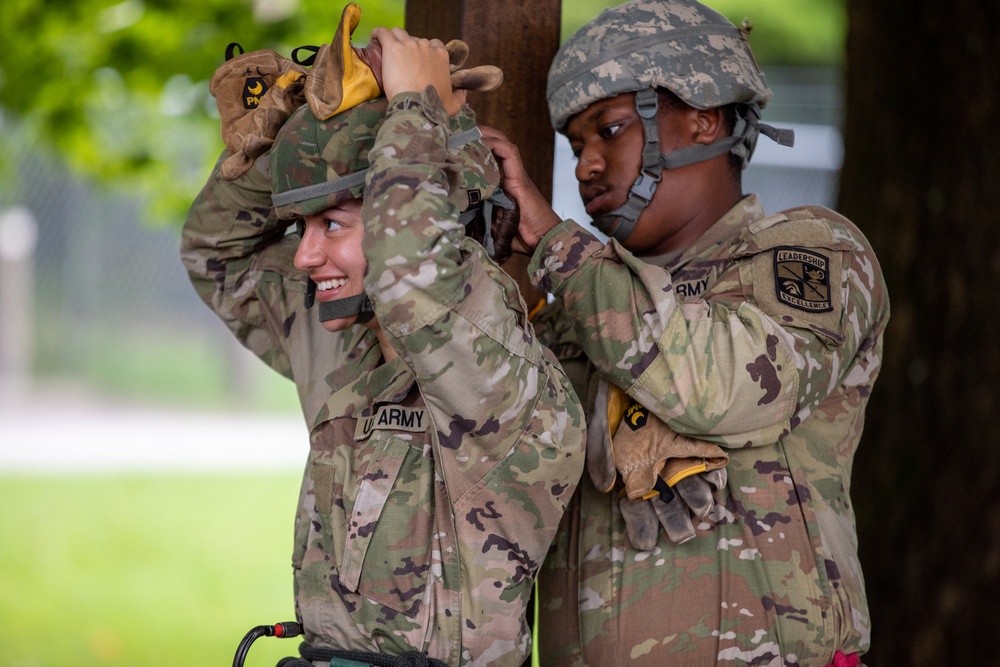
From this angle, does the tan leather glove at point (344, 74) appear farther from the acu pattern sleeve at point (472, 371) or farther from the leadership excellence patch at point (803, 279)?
the leadership excellence patch at point (803, 279)

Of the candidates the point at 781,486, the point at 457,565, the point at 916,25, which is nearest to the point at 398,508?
the point at 457,565

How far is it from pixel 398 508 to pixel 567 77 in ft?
4.08

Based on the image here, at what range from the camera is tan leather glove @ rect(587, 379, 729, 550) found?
242 cm

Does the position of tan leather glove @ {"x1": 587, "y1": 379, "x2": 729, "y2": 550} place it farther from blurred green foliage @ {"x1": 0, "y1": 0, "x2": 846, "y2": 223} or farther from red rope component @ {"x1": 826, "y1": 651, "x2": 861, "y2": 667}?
blurred green foliage @ {"x1": 0, "y1": 0, "x2": 846, "y2": 223}

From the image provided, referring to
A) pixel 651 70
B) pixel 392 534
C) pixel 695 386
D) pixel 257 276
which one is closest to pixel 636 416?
pixel 695 386

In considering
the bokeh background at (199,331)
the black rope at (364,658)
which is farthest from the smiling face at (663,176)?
the black rope at (364,658)

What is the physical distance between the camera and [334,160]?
225 cm

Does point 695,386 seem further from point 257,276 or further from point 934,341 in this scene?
point 934,341

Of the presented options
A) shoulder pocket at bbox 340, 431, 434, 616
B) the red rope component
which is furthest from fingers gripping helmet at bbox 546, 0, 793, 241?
the red rope component

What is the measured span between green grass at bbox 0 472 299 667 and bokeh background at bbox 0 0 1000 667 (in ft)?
0.08

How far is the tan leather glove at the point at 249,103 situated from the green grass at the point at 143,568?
4.74 meters

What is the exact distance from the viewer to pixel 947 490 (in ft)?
14.8

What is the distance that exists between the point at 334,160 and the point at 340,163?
0.04 feet

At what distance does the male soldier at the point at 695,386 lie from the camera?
234 centimetres
